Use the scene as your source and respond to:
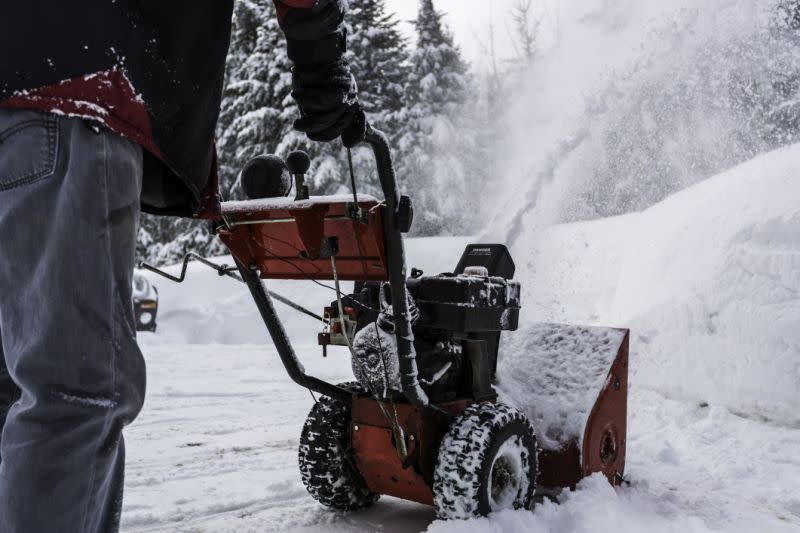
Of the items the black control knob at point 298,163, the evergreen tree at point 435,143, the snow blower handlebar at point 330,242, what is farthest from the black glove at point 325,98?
the evergreen tree at point 435,143

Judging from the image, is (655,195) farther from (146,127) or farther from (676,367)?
(146,127)

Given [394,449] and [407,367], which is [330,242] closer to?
[407,367]

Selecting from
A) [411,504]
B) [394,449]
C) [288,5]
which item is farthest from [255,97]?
[288,5]

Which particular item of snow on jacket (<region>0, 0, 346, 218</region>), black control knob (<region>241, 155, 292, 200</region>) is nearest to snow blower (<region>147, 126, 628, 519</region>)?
black control knob (<region>241, 155, 292, 200</region>)

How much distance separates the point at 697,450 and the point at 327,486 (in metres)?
1.85

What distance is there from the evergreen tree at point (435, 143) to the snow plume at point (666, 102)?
1013cm

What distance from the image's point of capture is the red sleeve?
1317 mm

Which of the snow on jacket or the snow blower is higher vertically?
the snow on jacket

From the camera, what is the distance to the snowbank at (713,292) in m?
3.66

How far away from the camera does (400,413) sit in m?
2.21

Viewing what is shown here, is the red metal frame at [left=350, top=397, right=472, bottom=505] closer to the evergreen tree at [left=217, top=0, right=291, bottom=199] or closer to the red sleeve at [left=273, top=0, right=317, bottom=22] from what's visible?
the red sleeve at [left=273, top=0, right=317, bottom=22]

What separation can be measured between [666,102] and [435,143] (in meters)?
12.5

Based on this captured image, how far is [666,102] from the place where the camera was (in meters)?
8.73

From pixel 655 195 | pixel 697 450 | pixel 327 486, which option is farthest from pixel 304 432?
pixel 655 195
